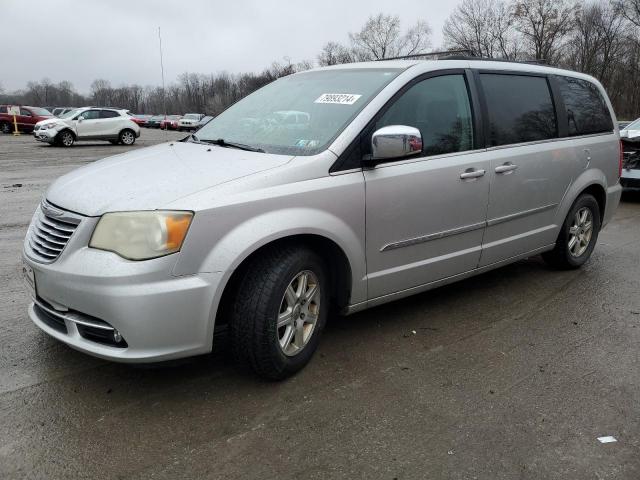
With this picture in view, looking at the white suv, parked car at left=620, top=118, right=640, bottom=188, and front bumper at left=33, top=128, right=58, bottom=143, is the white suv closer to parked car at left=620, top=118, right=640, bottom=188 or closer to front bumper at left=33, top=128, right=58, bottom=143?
front bumper at left=33, top=128, right=58, bottom=143

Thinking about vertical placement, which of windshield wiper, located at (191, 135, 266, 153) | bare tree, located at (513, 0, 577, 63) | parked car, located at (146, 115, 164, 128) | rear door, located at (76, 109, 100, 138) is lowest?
windshield wiper, located at (191, 135, 266, 153)

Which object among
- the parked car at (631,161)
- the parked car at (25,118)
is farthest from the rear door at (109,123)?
the parked car at (631,161)

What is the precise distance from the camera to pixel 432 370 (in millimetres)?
3295

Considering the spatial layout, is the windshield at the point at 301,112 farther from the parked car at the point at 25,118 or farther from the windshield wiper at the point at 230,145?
the parked car at the point at 25,118

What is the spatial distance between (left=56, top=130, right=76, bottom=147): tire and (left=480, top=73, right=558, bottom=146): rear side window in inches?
867

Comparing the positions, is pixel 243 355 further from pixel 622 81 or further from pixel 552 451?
pixel 622 81

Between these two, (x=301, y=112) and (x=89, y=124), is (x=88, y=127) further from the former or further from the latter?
(x=301, y=112)

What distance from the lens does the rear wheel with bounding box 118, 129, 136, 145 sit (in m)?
24.0

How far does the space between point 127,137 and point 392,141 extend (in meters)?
23.2

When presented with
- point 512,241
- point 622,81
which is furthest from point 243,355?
point 622,81

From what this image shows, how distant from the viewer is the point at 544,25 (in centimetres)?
5638

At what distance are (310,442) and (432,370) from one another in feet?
3.36

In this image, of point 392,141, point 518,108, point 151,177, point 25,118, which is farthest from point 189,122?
point 392,141

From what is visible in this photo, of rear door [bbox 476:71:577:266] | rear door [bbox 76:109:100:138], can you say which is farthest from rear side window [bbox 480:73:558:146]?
rear door [bbox 76:109:100:138]
